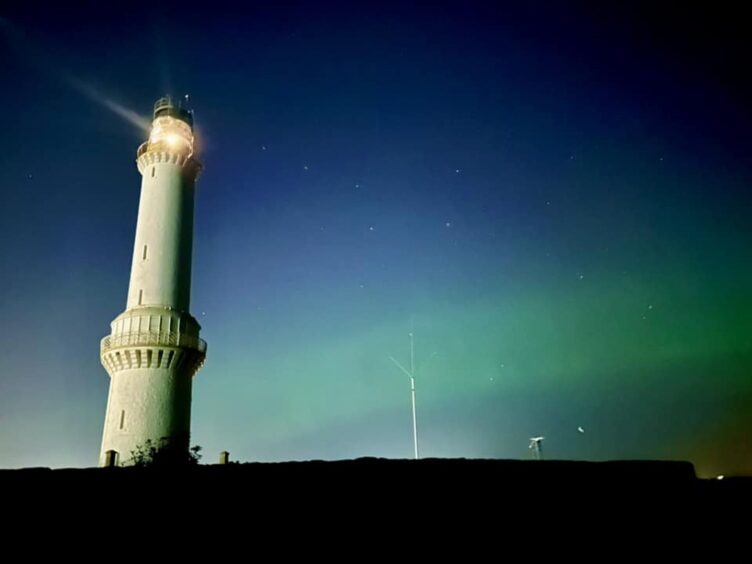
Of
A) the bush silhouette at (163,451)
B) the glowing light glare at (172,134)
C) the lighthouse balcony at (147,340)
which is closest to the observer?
the bush silhouette at (163,451)

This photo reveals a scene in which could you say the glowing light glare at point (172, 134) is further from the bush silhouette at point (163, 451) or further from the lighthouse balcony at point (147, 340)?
the bush silhouette at point (163, 451)

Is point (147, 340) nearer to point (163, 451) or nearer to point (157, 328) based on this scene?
point (157, 328)

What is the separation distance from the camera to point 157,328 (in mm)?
30047

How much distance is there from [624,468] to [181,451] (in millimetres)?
23793

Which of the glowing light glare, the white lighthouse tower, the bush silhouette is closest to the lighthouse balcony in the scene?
the white lighthouse tower

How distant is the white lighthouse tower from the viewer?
28.6m

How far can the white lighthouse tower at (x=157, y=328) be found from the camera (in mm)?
28625

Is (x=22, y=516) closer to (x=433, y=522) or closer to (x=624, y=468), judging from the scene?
(x=433, y=522)

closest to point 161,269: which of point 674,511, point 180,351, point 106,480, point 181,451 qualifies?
point 180,351

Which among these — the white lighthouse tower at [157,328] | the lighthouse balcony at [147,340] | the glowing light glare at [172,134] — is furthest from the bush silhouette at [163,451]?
the glowing light glare at [172,134]

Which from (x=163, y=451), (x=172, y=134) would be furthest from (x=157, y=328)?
(x=172, y=134)

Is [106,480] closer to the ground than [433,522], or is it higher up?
higher up

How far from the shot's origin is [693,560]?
6.41m

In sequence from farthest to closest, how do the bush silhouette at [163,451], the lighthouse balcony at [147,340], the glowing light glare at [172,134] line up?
1. the glowing light glare at [172,134]
2. the lighthouse balcony at [147,340]
3. the bush silhouette at [163,451]
